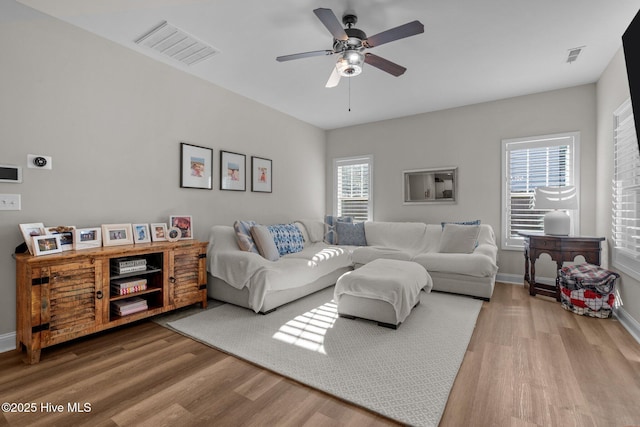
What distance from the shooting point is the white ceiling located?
7.88 ft

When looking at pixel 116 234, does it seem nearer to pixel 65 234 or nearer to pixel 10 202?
pixel 65 234

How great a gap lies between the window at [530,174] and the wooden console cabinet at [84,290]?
4.44 meters

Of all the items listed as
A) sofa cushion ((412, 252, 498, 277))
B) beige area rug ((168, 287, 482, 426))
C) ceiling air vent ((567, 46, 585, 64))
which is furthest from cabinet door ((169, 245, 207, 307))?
ceiling air vent ((567, 46, 585, 64))

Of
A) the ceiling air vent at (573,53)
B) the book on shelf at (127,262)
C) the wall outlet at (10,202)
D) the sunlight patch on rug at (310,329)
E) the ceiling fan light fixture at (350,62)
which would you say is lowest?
the sunlight patch on rug at (310,329)

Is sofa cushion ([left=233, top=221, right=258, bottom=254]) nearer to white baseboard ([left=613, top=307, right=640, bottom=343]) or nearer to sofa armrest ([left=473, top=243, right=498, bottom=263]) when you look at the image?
sofa armrest ([left=473, top=243, right=498, bottom=263])

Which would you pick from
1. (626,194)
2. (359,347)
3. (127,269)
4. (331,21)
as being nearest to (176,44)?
(331,21)

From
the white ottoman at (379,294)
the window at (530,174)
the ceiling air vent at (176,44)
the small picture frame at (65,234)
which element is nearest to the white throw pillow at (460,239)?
the window at (530,174)

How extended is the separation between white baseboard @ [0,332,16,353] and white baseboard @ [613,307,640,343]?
5.10 meters

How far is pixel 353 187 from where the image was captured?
5.95m

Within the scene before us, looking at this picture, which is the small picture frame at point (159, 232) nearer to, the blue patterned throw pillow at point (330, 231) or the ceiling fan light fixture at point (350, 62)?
the ceiling fan light fixture at point (350, 62)

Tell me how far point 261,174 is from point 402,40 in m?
2.73

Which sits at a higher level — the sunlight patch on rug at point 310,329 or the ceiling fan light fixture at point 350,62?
the ceiling fan light fixture at point 350,62

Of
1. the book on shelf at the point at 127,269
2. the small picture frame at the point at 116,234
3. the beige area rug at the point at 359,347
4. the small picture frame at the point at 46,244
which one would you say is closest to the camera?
the beige area rug at the point at 359,347

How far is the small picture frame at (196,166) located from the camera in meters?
3.63
